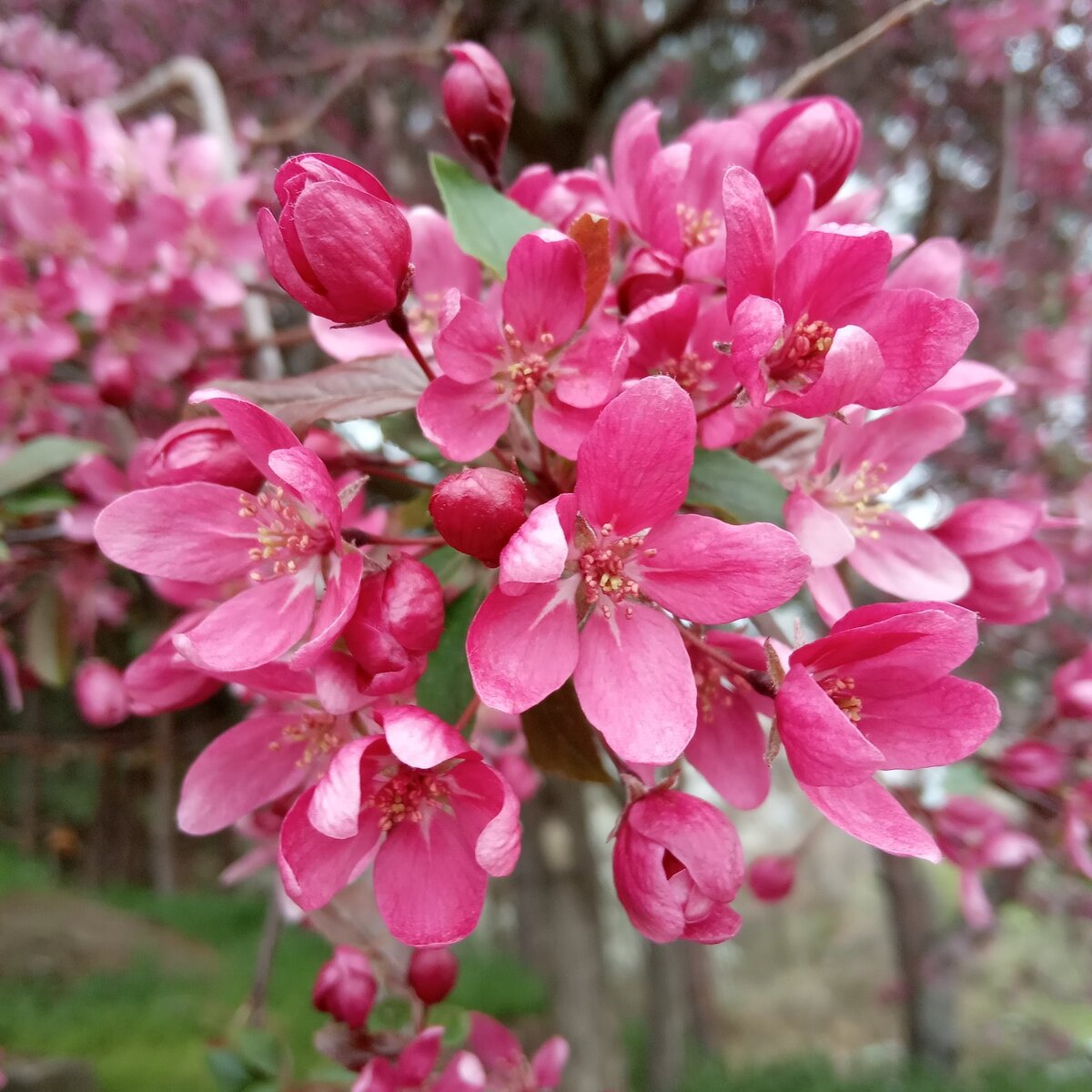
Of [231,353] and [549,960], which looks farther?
[549,960]

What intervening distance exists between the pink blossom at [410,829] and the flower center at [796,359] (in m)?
0.33

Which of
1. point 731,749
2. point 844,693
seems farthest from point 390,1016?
point 844,693

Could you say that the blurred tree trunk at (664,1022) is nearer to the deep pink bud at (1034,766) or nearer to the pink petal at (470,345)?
the deep pink bud at (1034,766)

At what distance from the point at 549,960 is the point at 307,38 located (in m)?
4.52

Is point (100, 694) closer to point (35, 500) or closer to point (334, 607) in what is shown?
point (35, 500)

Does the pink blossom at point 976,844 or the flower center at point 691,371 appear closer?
the flower center at point 691,371

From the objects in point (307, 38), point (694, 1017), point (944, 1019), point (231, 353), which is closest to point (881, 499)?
point (231, 353)

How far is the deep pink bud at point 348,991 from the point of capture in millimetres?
860

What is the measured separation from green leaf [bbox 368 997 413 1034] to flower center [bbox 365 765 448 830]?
1.37 feet

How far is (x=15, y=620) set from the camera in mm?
1656

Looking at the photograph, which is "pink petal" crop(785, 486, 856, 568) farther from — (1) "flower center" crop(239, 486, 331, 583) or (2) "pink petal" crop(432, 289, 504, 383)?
(1) "flower center" crop(239, 486, 331, 583)

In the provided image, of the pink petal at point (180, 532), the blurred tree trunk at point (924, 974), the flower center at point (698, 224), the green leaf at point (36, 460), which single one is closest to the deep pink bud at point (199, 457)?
the pink petal at point (180, 532)

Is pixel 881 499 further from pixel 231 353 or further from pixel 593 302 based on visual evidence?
pixel 231 353

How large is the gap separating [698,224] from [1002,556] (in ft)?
1.37
